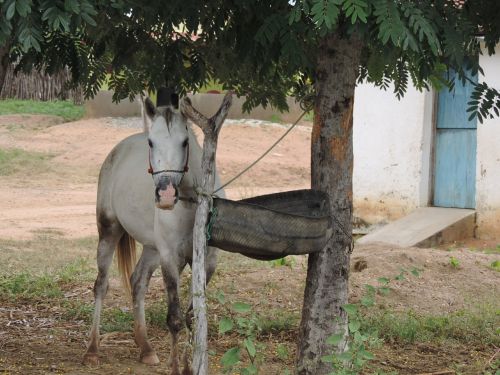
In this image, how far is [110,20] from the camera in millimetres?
5426

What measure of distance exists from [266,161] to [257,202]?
15134 mm

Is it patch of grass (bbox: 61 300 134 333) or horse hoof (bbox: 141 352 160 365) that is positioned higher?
patch of grass (bbox: 61 300 134 333)

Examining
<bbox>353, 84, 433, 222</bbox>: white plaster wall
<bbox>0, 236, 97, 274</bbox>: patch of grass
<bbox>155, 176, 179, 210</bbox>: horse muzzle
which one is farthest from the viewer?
<bbox>353, 84, 433, 222</bbox>: white plaster wall

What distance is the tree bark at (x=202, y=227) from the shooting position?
457 centimetres

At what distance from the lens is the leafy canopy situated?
3973 mm

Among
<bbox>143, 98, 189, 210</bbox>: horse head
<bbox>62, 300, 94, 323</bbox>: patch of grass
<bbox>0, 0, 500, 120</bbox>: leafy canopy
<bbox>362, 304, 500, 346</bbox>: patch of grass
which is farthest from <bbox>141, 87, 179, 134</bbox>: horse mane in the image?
<bbox>62, 300, 94, 323</bbox>: patch of grass

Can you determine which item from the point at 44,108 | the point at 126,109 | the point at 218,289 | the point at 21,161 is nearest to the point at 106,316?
the point at 218,289

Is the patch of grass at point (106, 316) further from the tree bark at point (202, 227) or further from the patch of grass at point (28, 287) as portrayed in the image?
the tree bark at point (202, 227)

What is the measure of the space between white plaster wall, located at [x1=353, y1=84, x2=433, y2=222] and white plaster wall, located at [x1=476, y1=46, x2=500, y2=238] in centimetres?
83

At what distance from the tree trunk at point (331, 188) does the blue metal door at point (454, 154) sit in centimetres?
759

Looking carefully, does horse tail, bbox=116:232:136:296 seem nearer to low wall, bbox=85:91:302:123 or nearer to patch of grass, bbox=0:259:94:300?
patch of grass, bbox=0:259:94:300

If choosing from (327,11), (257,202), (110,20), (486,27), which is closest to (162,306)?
(257,202)

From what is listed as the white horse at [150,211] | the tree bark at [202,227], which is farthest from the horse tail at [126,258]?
the tree bark at [202,227]

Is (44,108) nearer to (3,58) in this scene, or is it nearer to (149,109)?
(3,58)
